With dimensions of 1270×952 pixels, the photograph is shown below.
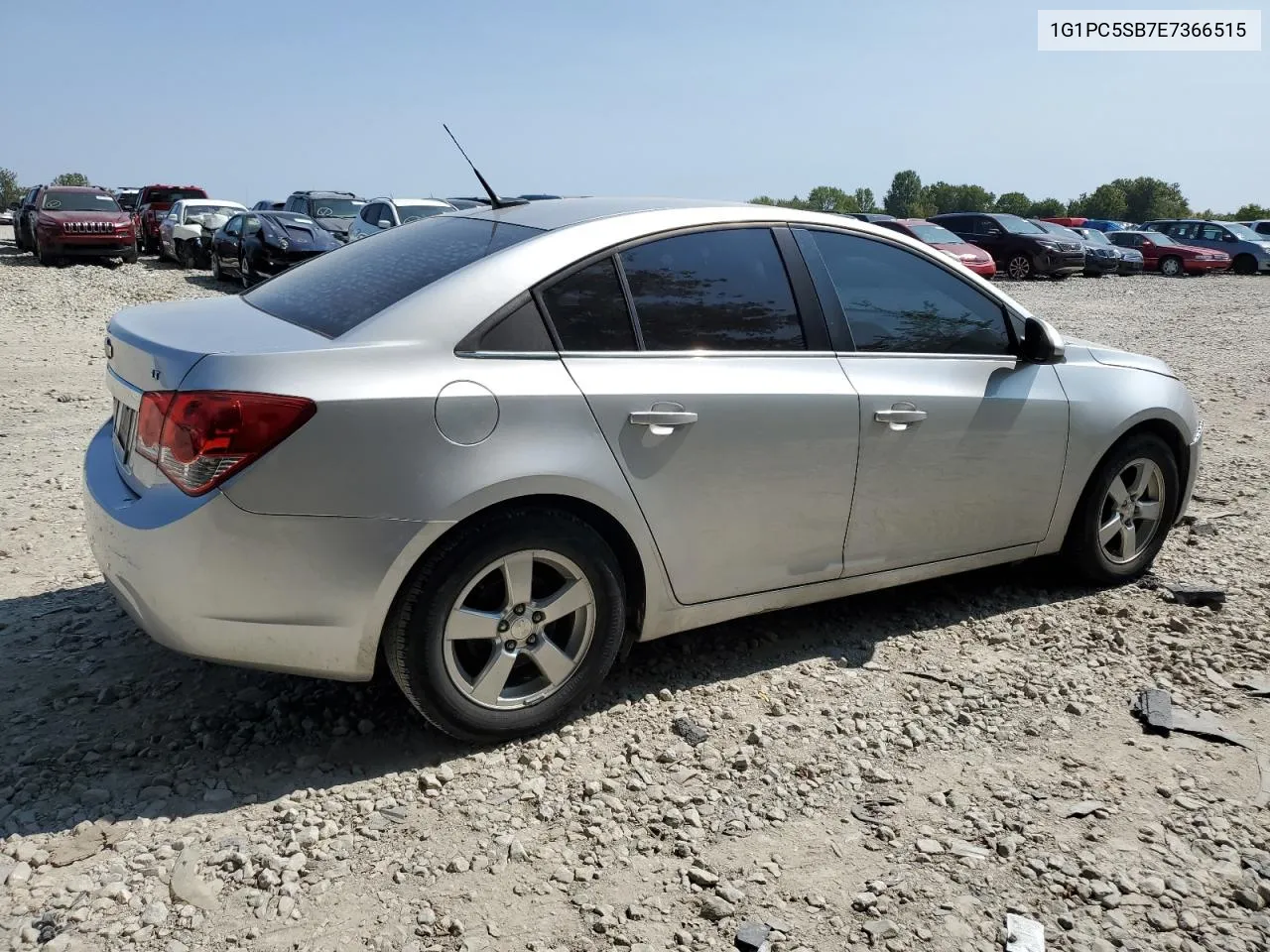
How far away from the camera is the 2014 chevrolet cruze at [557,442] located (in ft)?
9.45

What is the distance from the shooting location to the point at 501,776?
3.18 m

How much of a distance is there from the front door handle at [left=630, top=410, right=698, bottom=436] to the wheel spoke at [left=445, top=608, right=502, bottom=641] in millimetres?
741

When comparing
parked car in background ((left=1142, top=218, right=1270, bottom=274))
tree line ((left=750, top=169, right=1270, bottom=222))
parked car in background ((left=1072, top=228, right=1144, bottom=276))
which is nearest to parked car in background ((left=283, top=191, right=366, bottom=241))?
parked car in background ((left=1072, top=228, right=1144, bottom=276))

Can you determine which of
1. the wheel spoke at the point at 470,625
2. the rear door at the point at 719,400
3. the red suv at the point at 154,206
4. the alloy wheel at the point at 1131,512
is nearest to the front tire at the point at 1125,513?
the alloy wheel at the point at 1131,512

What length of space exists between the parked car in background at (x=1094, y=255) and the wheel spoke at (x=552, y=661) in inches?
1075

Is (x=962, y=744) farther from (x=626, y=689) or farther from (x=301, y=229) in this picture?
(x=301, y=229)

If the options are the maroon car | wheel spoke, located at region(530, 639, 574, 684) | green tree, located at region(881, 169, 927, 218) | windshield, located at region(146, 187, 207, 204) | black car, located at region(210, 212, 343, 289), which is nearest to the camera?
wheel spoke, located at region(530, 639, 574, 684)

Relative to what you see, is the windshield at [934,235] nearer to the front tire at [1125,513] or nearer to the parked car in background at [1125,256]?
the parked car in background at [1125,256]

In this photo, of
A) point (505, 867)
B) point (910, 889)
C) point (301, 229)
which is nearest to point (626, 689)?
point (505, 867)

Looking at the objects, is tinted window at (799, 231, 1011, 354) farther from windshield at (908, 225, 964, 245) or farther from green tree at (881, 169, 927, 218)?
green tree at (881, 169, 927, 218)

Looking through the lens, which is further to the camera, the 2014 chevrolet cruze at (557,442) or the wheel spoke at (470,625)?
the wheel spoke at (470,625)

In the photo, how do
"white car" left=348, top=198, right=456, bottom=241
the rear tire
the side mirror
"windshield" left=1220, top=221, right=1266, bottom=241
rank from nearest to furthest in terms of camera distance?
the side mirror
"white car" left=348, top=198, right=456, bottom=241
the rear tire
"windshield" left=1220, top=221, right=1266, bottom=241

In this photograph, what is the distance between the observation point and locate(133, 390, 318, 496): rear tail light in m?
2.80

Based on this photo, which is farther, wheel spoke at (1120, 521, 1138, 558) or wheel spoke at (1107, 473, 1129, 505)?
wheel spoke at (1120, 521, 1138, 558)
